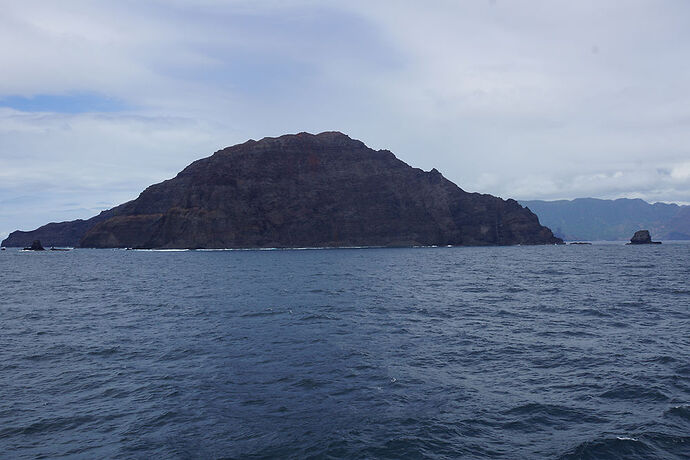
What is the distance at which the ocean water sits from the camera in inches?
519

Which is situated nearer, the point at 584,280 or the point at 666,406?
the point at 666,406

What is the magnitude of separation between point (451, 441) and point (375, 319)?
1953 centimetres

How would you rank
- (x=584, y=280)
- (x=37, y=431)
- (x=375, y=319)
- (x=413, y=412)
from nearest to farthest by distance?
1. (x=37, y=431)
2. (x=413, y=412)
3. (x=375, y=319)
4. (x=584, y=280)

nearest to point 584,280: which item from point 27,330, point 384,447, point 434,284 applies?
point 434,284

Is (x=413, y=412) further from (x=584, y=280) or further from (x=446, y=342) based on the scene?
(x=584, y=280)

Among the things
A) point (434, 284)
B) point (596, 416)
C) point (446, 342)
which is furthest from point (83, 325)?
point (434, 284)

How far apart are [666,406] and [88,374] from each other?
23977mm

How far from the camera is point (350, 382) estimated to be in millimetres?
18531

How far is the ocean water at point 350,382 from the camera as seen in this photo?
43.2 feet

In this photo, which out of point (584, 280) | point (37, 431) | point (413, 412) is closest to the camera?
point (37, 431)

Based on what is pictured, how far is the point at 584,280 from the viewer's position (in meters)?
60.6

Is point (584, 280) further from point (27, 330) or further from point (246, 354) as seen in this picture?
point (27, 330)

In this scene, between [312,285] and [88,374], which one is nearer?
[88,374]

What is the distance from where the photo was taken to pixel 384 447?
12.7m
